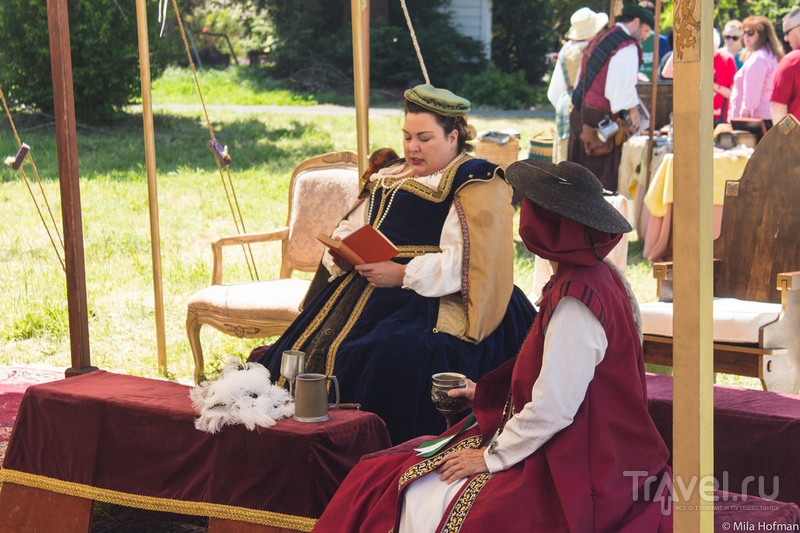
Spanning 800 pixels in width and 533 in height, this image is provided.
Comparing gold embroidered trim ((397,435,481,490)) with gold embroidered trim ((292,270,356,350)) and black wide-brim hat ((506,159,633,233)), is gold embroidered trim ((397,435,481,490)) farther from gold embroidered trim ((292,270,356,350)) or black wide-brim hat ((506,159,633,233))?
gold embroidered trim ((292,270,356,350))

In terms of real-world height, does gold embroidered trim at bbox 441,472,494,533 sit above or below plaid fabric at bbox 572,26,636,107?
below

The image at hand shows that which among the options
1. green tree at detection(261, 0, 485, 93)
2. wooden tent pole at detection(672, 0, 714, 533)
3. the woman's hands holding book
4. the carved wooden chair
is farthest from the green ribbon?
green tree at detection(261, 0, 485, 93)

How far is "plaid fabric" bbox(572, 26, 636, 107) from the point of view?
23.2 feet

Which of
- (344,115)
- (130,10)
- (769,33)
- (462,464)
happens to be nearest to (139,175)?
(130,10)

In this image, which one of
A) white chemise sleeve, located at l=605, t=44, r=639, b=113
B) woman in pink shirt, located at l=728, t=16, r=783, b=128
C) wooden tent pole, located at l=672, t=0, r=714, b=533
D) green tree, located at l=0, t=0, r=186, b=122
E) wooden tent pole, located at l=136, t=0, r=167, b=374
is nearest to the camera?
wooden tent pole, located at l=672, t=0, r=714, b=533

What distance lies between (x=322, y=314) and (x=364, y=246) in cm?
41

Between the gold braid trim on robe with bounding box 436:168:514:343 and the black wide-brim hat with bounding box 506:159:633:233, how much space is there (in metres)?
1.19

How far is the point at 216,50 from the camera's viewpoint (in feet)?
60.4

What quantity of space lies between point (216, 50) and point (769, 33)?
13458mm

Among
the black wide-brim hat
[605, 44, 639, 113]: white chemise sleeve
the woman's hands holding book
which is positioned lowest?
the woman's hands holding book

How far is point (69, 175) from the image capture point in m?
3.81

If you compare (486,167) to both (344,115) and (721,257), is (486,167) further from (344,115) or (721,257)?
(344,115)

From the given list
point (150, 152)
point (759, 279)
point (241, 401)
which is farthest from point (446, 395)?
point (150, 152)

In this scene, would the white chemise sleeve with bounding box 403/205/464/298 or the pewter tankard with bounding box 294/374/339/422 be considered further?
the white chemise sleeve with bounding box 403/205/464/298
